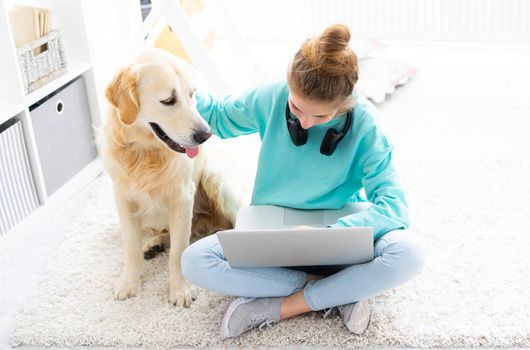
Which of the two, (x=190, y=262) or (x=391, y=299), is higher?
(x=190, y=262)

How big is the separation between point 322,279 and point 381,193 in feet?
0.93

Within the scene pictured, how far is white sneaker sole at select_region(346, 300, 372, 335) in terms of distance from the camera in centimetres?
199

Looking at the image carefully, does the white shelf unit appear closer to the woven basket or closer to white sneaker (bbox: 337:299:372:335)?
the woven basket

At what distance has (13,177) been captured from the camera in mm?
2553

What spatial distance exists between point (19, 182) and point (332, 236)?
127 centimetres

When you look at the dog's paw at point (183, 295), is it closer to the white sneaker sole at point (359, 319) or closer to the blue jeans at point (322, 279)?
the blue jeans at point (322, 279)

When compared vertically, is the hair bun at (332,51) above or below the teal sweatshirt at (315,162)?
above

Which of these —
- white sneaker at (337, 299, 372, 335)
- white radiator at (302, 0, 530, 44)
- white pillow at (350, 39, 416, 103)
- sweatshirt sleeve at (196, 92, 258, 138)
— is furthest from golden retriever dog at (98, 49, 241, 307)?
white radiator at (302, 0, 530, 44)

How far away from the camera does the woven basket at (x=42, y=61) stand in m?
2.57

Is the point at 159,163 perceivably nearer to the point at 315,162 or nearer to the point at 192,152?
the point at 192,152

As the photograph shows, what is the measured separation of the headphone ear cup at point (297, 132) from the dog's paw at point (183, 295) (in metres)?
0.54

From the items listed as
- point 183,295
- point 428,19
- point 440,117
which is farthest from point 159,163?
point 428,19

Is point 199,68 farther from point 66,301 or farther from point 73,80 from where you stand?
point 66,301

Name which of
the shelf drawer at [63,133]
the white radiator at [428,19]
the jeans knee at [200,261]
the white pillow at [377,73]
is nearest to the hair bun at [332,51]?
the jeans knee at [200,261]
